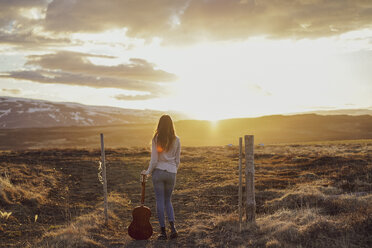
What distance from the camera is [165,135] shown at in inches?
257

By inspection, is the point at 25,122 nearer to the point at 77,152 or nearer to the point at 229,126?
the point at 229,126

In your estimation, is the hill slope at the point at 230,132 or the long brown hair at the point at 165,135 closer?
the long brown hair at the point at 165,135

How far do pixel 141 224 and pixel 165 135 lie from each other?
206cm

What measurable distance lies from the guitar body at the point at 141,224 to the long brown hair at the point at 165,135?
55.8 inches

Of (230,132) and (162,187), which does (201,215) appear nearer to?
(162,187)

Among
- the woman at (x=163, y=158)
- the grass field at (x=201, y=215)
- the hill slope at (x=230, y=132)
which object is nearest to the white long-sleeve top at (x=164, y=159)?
the woman at (x=163, y=158)

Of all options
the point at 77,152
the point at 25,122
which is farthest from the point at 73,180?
the point at 25,122

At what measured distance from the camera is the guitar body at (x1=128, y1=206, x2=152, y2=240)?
266 inches

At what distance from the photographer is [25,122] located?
192 metres

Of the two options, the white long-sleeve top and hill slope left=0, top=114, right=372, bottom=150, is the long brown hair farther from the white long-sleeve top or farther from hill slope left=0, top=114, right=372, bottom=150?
hill slope left=0, top=114, right=372, bottom=150

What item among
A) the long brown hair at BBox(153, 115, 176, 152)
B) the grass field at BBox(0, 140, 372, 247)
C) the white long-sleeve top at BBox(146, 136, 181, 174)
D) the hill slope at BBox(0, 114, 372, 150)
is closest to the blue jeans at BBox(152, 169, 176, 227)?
the white long-sleeve top at BBox(146, 136, 181, 174)

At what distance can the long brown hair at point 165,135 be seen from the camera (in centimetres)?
650

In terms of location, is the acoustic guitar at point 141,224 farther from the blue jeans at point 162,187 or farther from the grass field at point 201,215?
the blue jeans at point 162,187

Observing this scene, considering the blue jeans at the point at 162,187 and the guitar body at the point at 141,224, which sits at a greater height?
the blue jeans at the point at 162,187
